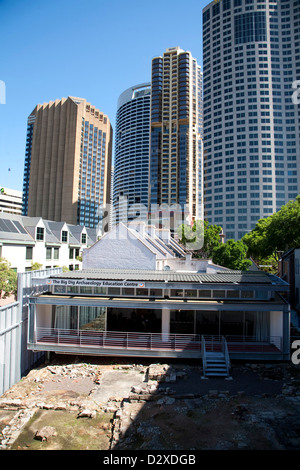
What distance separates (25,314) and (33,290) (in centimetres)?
171

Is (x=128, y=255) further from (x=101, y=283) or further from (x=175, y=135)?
(x=175, y=135)

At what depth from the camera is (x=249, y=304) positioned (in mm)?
20469

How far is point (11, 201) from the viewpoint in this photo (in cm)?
18912

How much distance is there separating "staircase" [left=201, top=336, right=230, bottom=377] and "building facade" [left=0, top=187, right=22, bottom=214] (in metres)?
183

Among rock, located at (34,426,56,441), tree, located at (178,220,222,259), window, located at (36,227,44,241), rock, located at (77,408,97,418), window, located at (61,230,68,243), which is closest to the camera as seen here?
rock, located at (34,426,56,441)

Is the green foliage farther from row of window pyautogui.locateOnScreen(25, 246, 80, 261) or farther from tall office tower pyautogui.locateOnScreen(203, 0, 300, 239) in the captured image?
tall office tower pyautogui.locateOnScreen(203, 0, 300, 239)

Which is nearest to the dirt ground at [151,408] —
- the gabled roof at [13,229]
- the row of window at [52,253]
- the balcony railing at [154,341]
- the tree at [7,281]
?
the balcony railing at [154,341]

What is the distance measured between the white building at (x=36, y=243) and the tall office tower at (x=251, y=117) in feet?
281

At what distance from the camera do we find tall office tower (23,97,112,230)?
479 ft

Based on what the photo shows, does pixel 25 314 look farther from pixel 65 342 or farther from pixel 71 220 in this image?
pixel 71 220

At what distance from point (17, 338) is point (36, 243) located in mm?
24523

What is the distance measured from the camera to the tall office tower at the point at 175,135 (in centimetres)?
15325

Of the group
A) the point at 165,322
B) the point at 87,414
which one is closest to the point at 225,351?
the point at 165,322

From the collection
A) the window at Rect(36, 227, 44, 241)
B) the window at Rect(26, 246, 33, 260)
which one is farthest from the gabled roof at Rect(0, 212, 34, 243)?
the window at Rect(36, 227, 44, 241)
